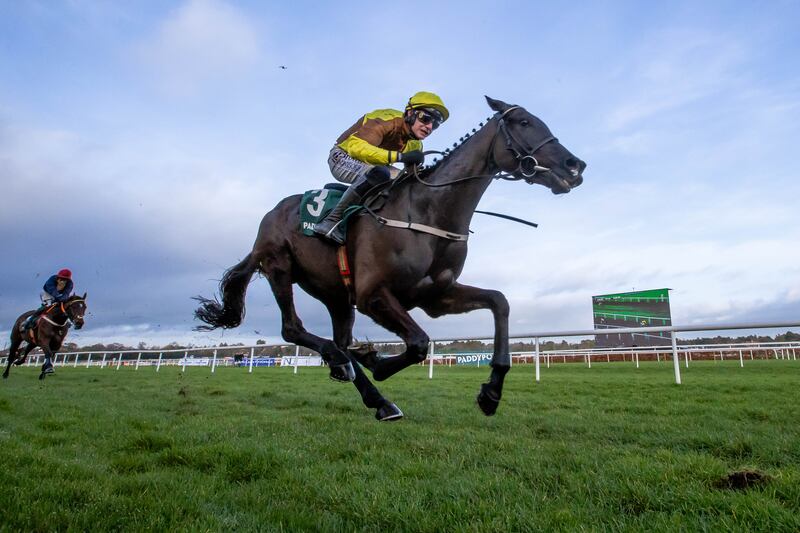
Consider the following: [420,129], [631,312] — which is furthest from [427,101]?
[631,312]

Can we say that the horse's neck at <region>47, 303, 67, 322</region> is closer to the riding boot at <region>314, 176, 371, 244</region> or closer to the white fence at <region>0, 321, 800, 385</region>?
the white fence at <region>0, 321, 800, 385</region>

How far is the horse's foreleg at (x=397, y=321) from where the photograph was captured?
13.2 feet

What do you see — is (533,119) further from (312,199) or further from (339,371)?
(339,371)

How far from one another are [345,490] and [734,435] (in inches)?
127

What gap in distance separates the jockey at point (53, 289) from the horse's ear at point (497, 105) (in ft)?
44.0

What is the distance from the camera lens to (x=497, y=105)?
4.58 m

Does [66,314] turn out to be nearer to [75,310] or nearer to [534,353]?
[75,310]

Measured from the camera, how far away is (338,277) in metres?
4.71

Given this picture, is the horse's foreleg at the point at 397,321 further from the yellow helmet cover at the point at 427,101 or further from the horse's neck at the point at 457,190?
the yellow helmet cover at the point at 427,101

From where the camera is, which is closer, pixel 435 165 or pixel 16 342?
A: pixel 435 165

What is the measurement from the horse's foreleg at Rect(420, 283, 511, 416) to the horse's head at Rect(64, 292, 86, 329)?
39.3 ft

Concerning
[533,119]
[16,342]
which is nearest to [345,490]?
[533,119]

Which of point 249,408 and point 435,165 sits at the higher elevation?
point 435,165

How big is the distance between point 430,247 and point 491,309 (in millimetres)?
759
